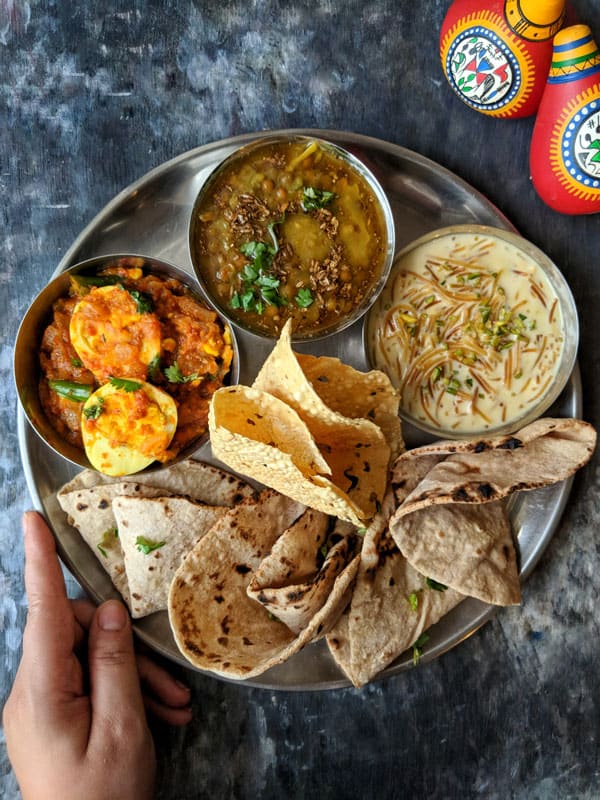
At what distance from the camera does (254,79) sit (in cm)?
280

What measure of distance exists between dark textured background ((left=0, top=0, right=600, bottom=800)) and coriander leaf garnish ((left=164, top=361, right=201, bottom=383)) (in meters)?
0.80

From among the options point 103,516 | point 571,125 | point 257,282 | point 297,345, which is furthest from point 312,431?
point 571,125

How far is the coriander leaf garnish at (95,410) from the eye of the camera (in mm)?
2373

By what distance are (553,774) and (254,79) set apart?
3.11 metres

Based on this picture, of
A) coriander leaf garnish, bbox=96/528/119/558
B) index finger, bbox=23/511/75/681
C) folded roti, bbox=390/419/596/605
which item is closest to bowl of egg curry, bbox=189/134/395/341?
folded roti, bbox=390/419/596/605

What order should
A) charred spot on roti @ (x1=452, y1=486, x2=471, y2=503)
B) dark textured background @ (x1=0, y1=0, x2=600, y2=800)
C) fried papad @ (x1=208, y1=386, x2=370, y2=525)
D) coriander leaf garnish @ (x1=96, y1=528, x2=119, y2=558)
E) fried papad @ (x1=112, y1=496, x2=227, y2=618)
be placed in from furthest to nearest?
1. dark textured background @ (x1=0, y1=0, x2=600, y2=800)
2. coriander leaf garnish @ (x1=96, y1=528, x2=119, y2=558)
3. fried papad @ (x1=112, y1=496, x2=227, y2=618)
4. charred spot on roti @ (x1=452, y1=486, x2=471, y2=503)
5. fried papad @ (x1=208, y1=386, x2=370, y2=525)

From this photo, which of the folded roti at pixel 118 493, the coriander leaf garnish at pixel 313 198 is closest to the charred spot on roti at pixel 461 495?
the folded roti at pixel 118 493

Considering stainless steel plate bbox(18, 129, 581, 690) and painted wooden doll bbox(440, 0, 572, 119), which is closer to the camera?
painted wooden doll bbox(440, 0, 572, 119)

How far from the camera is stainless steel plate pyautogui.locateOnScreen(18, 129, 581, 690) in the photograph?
2.68 meters

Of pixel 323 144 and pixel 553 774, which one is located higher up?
pixel 323 144

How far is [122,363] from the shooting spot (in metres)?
2.41

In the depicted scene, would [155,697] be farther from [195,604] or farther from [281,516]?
[281,516]

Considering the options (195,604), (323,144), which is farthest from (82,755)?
(323,144)

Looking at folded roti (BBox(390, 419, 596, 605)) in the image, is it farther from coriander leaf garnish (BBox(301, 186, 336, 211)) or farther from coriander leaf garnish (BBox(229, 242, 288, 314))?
coriander leaf garnish (BBox(301, 186, 336, 211))
